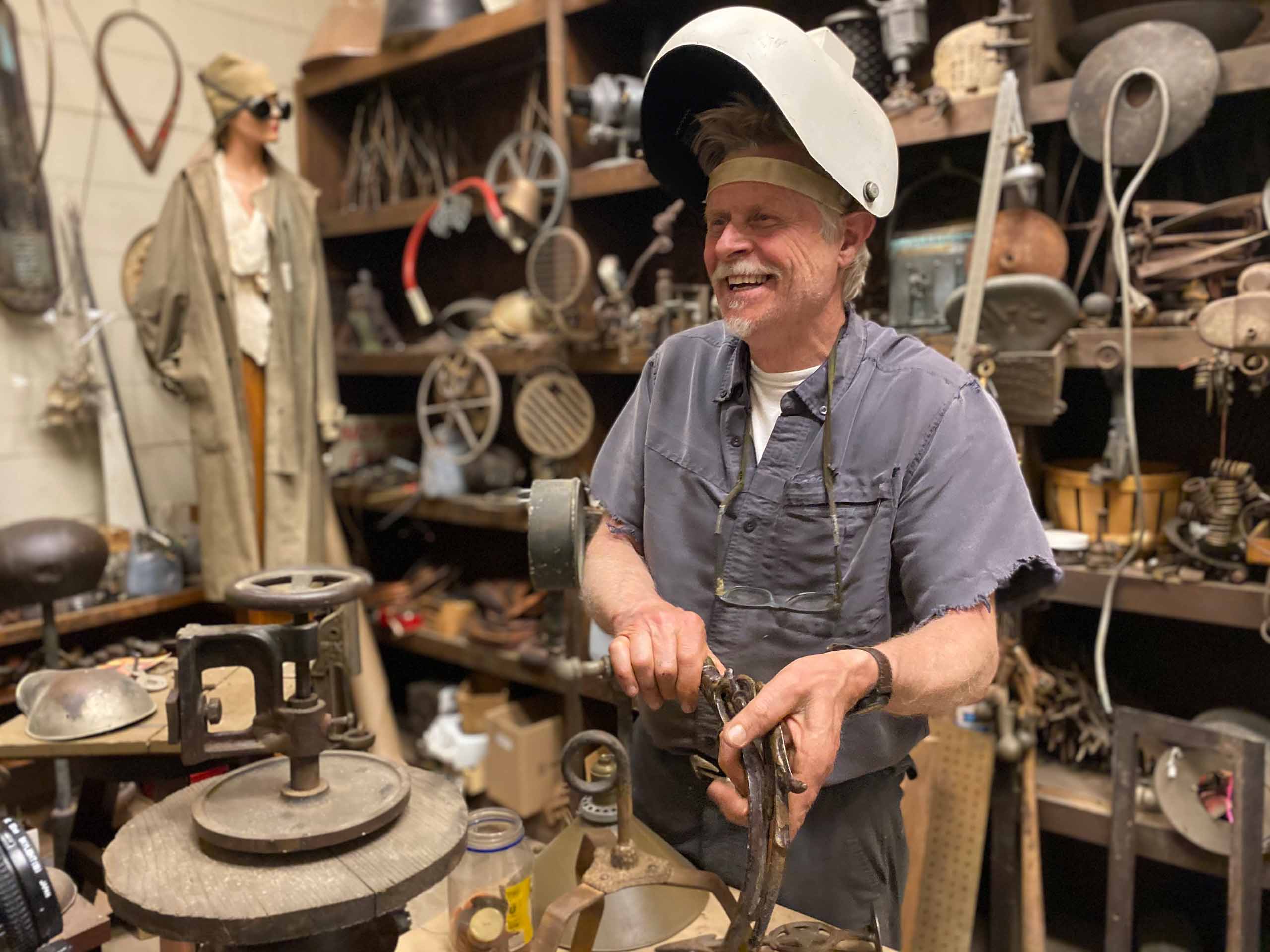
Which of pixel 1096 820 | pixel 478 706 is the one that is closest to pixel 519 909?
pixel 1096 820

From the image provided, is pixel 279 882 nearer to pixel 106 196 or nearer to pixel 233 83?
pixel 233 83

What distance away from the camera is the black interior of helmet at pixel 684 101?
1.26 meters

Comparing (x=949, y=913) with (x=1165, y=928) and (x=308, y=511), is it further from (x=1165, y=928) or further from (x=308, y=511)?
(x=308, y=511)

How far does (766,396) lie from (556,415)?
1648 mm

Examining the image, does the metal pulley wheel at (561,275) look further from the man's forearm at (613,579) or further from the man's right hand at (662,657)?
the man's right hand at (662,657)

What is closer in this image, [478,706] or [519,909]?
[519,909]

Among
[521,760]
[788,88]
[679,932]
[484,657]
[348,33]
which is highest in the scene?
[348,33]

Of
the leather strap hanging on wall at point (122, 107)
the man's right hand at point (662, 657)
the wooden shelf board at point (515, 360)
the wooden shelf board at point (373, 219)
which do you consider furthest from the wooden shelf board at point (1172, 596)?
the leather strap hanging on wall at point (122, 107)

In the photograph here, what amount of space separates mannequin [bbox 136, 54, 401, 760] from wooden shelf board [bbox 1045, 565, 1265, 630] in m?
2.22

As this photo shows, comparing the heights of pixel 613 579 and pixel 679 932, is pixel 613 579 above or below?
above

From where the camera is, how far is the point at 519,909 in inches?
51.5

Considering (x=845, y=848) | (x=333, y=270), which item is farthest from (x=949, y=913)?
(x=333, y=270)

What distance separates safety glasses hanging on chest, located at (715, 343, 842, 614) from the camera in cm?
130

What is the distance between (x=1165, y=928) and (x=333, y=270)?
3566 millimetres
